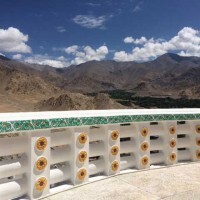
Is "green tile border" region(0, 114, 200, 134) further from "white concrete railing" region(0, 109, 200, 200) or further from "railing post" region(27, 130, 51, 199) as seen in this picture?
"railing post" region(27, 130, 51, 199)

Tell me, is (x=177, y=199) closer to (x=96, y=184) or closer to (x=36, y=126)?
(x=96, y=184)

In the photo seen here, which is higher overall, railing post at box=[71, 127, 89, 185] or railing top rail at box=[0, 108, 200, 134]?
railing top rail at box=[0, 108, 200, 134]

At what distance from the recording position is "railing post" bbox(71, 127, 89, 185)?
5.05 m

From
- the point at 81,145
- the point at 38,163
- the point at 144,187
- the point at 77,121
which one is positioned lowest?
the point at 144,187

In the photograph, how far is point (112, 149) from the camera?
5.60 metres

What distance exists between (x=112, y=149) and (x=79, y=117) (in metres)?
1.01

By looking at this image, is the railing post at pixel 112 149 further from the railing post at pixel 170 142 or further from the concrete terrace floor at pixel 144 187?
the railing post at pixel 170 142

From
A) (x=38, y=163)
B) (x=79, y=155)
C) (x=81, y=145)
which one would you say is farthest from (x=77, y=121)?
(x=38, y=163)

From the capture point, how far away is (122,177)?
18.5 ft

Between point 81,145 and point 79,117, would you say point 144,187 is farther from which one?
point 79,117

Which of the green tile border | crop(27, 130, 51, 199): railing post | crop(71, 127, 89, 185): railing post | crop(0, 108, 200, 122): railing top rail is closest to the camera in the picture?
the green tile border

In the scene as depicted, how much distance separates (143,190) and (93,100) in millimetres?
46872

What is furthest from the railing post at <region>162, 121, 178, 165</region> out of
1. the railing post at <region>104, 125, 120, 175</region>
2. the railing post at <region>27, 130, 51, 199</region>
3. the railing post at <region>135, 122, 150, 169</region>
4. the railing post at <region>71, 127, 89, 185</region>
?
the railing post at <region>27, 130, 51, 199</region>

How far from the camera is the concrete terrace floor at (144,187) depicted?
4.80 meters
